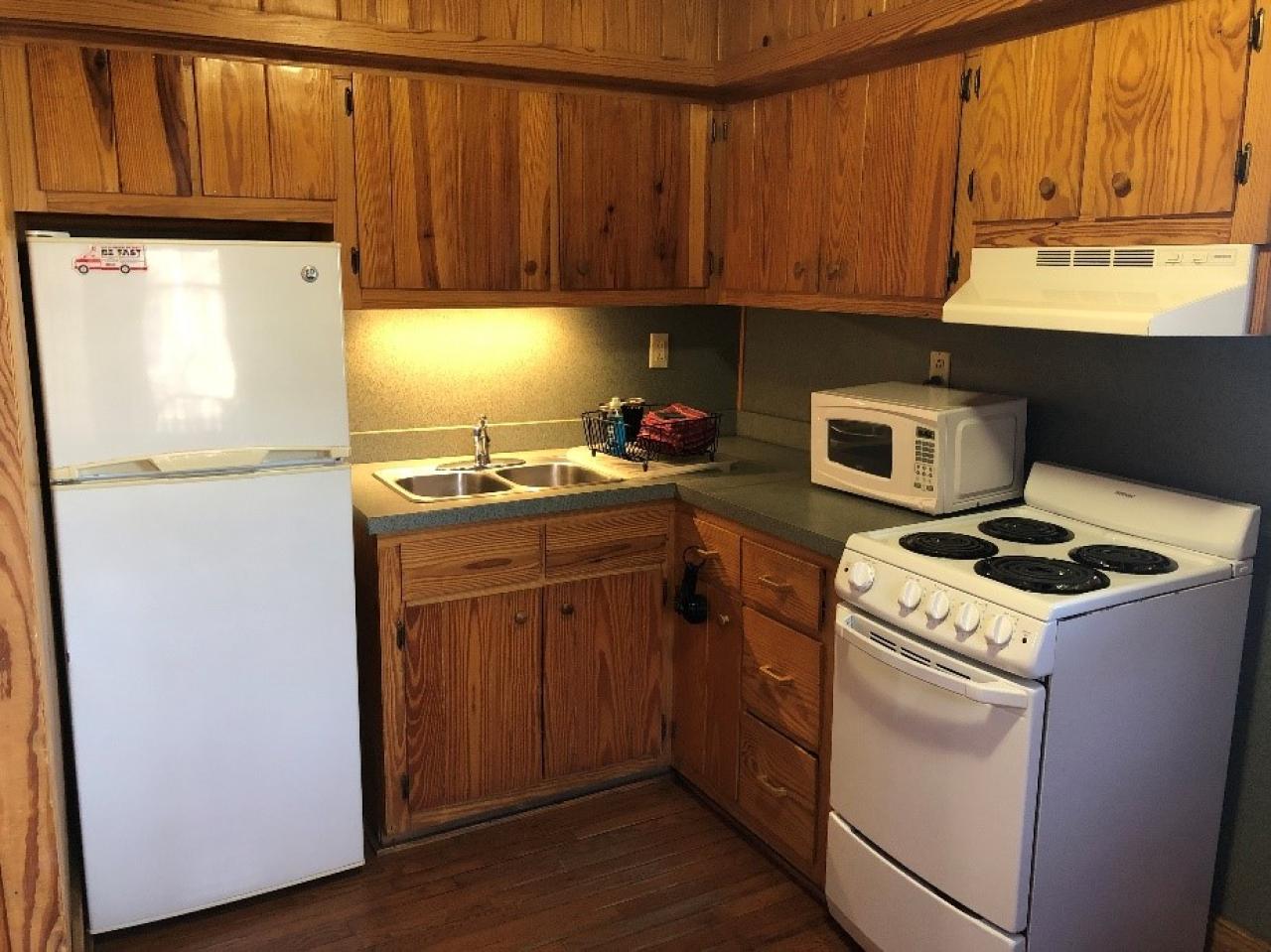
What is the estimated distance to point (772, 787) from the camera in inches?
103

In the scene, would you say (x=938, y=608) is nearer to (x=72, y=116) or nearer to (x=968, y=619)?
(x=968, y=619)

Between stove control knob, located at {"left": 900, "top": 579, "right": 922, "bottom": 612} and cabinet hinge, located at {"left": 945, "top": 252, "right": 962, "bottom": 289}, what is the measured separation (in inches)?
31.6

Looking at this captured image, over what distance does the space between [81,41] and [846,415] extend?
6.64 ft

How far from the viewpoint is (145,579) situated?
7.31 feet

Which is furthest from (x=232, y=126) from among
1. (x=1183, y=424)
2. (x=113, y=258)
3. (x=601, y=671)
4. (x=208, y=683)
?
(x=1183, y=424)

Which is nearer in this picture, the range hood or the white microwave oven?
the range hood

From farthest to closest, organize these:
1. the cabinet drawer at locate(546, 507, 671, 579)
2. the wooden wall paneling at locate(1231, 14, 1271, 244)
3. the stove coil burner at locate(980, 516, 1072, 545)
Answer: the cabinet drawer at locate(546, 507, 671, 579), the stove coil burner at locate(980, 516, 1072, 545), the wooden wall paneling at locate(1231, 14, 1271, 244)

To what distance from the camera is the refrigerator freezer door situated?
6.86 ft

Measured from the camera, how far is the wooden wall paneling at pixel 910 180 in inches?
94.4

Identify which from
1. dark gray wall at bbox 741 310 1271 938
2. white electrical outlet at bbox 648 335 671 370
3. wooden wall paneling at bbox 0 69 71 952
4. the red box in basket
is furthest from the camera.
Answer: white electrical outlet at bbox 648 335 671 370

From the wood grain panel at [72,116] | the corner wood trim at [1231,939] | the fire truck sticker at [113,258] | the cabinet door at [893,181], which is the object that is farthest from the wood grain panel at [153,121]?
the corner wood trim at [1231,939]

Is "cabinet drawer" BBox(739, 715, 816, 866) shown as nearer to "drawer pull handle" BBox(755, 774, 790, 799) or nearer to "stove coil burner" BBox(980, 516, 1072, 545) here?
"drawer pull handle" BBox(755, 774, 790, 799)

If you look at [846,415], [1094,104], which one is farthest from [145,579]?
[1094,104]

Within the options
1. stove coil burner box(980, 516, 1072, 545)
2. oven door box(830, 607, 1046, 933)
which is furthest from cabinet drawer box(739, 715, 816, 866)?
stove coil burner box(980, 516, 1072, 545)
